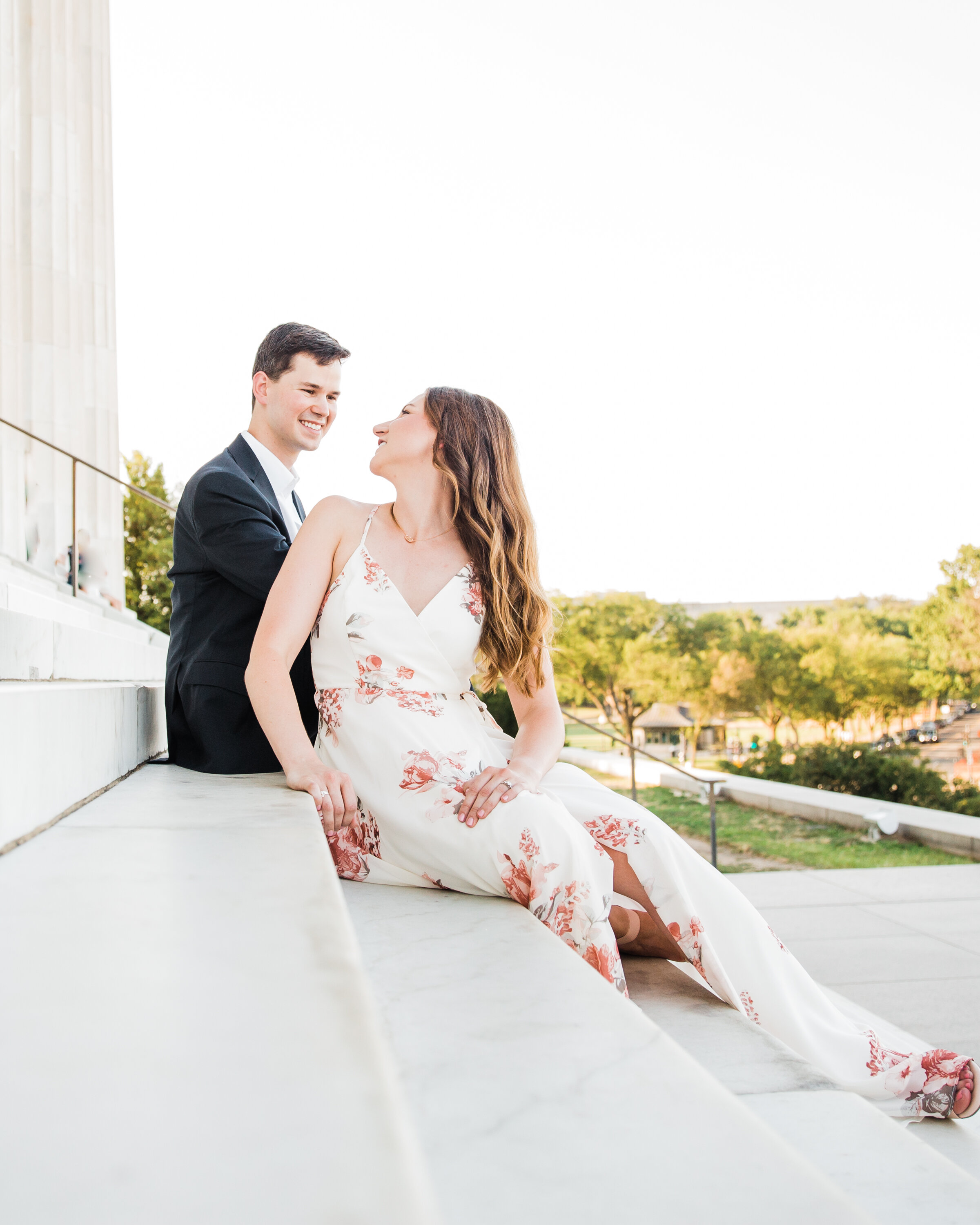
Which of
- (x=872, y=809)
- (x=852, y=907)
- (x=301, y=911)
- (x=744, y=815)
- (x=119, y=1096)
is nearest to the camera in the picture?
(x=119, y=1096)

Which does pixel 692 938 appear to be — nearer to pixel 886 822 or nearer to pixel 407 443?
pixel 407 443

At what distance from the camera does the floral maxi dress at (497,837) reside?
7.39ft

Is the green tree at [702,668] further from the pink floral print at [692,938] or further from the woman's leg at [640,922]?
the pink floral print at [692,938]

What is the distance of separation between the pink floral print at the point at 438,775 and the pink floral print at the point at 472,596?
45cm

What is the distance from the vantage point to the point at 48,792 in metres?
1.93

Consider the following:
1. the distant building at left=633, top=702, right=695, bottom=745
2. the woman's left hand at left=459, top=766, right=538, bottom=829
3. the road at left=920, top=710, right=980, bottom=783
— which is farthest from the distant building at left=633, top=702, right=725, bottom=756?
the woman's left hand at left=459, top=766, right=538, bottom=829

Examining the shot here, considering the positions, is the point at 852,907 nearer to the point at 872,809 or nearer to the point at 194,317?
the point at 872,809

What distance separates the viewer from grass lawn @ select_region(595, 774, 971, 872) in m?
10.5

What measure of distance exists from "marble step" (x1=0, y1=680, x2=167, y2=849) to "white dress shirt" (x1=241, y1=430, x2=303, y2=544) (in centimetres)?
93

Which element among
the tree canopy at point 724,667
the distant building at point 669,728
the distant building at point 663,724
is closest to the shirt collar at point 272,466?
the distant building at point 663,724

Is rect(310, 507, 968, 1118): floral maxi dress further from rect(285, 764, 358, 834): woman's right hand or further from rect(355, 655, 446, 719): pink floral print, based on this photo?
rect(285, 764, 358, 834): woman's right hand

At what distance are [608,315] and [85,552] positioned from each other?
54.3m

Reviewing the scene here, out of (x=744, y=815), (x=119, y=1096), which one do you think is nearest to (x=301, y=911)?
(x=119, y=1096)

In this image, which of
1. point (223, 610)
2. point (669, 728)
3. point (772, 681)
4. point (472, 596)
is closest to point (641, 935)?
point (472, 596)
